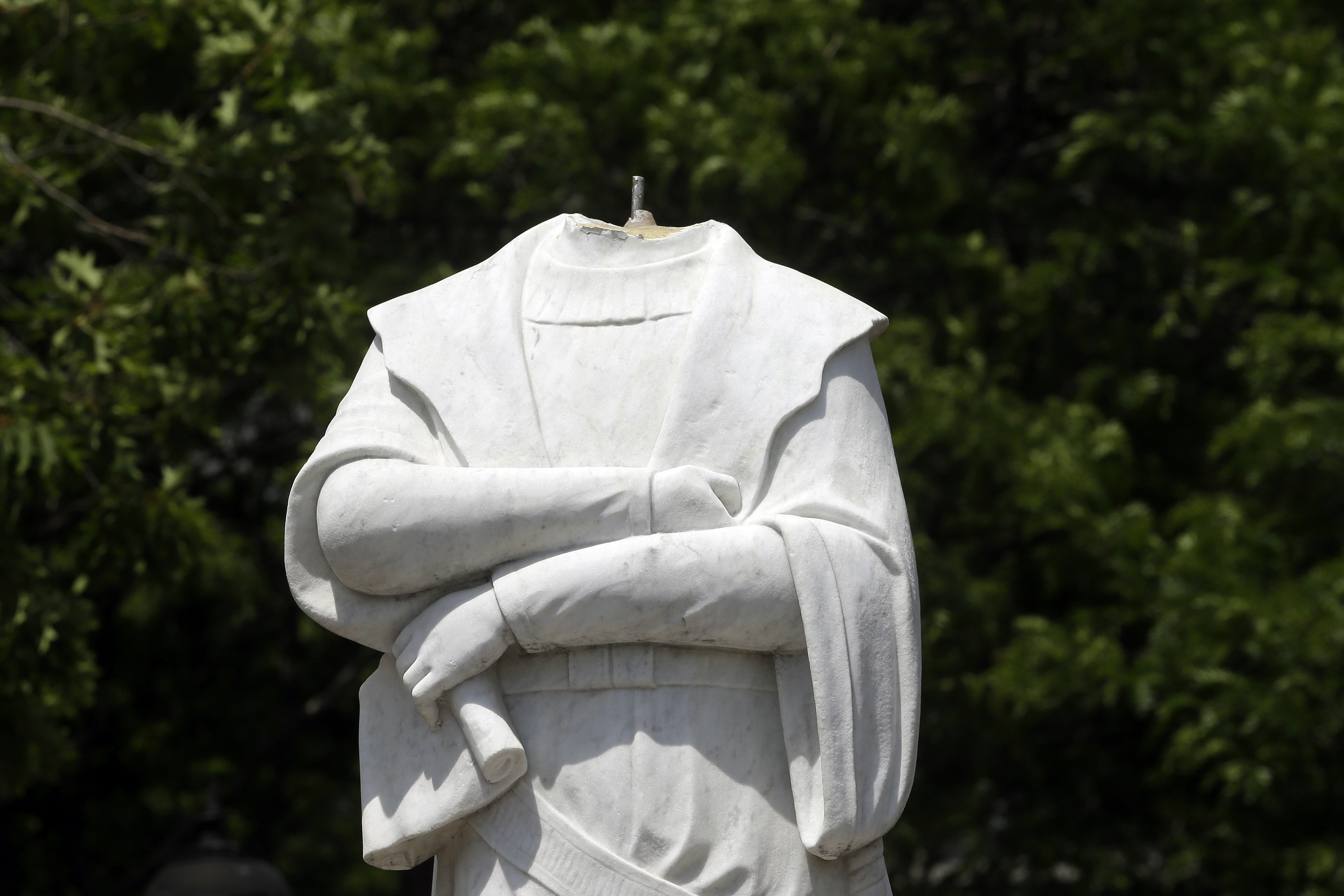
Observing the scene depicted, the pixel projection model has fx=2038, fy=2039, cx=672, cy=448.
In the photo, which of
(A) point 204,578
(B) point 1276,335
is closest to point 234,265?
(A) point 204,578

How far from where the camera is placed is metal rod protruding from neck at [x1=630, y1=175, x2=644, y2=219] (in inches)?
192

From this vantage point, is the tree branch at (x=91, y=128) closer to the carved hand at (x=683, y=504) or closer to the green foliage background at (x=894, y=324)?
the green foliage background at (x=894, y=324)

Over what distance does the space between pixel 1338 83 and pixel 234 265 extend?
6.67 meters

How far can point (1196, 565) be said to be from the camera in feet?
37.1

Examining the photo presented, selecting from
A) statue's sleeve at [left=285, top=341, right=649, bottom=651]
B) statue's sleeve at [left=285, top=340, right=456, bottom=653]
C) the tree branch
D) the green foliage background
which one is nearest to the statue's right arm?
statue's sleeve at [left=285, top=341, right=649, bottom=651]

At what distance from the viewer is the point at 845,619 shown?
431cm

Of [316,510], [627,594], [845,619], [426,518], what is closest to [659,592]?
[627,594]

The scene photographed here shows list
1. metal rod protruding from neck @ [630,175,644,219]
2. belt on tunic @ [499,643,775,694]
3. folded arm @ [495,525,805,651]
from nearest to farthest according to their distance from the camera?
1. folded arm @ [495,525,805,651]
2. belt on tunic @ [499,643,775,694]
3. metal rod protruding from neck @ [630,175,644,219]

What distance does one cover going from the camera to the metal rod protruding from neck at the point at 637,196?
4.88m

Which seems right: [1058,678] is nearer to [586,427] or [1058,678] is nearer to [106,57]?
Result: [106,57]

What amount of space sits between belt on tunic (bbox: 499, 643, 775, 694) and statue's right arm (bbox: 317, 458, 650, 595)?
236mm

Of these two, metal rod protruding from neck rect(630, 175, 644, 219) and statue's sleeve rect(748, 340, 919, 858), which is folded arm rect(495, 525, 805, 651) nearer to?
statue's sleeve rect(748, 340, 919, 858)

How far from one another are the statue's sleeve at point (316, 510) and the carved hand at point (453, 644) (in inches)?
3.0

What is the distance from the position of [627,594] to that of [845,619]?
476mm
